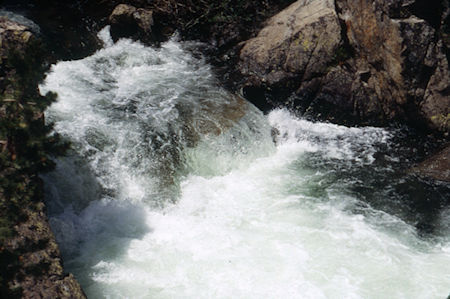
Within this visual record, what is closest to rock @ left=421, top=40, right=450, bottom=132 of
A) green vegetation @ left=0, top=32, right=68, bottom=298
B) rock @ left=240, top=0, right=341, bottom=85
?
rock @ left=240, top=0, right=341, bottom=85

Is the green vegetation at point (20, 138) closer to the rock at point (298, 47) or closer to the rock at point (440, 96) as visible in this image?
the rock at point (298, 47)

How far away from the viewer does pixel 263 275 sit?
520 centimetres

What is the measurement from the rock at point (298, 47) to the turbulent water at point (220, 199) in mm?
931

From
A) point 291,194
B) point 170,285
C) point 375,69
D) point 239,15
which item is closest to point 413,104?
point 375,69

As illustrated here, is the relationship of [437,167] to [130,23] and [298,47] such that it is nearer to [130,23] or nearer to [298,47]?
[298,47]

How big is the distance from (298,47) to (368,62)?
1.58 m

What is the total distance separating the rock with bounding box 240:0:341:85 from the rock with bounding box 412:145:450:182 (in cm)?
280

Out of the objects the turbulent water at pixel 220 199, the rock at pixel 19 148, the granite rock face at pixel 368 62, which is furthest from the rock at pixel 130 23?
the rock at pixel 19 148

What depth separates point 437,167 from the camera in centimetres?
777

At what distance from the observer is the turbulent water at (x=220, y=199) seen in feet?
16.9

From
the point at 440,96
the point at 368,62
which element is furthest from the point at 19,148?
the point at 440,96

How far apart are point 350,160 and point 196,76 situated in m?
3.85

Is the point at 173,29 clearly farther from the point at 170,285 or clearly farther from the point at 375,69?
the point at 170,285

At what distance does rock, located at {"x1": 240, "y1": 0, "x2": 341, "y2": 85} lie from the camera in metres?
8.80
